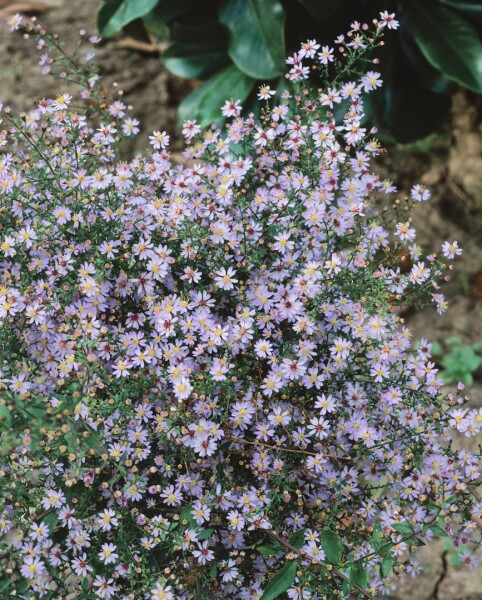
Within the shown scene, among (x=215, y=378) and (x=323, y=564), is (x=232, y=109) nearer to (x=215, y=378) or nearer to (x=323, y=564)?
(x=215, y=378)

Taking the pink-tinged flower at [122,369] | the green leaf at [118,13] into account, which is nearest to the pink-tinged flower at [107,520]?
the pink-tinged flower at [122,369]

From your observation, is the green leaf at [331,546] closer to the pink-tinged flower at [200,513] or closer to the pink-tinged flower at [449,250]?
the pink-tinged flower at [200,513]

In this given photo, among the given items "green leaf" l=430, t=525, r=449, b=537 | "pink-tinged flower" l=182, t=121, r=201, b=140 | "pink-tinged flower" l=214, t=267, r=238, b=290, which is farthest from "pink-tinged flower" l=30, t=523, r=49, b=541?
"pink-tinged flower" l=182, t=121, r=201, b=140

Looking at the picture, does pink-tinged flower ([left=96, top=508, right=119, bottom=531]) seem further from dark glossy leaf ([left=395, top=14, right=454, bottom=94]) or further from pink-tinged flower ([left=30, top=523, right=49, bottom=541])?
dark glossy leaf ([left=395, top=14, right=454, bottom=94])

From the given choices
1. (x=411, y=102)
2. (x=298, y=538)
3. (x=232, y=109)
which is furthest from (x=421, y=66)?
(x=298, y=538)

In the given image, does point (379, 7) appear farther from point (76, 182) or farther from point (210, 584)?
point (210, 584)

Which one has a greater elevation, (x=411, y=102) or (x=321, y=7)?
(x=321, y=7)

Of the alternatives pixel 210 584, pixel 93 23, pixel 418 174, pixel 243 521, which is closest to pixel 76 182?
pixel 243 521
